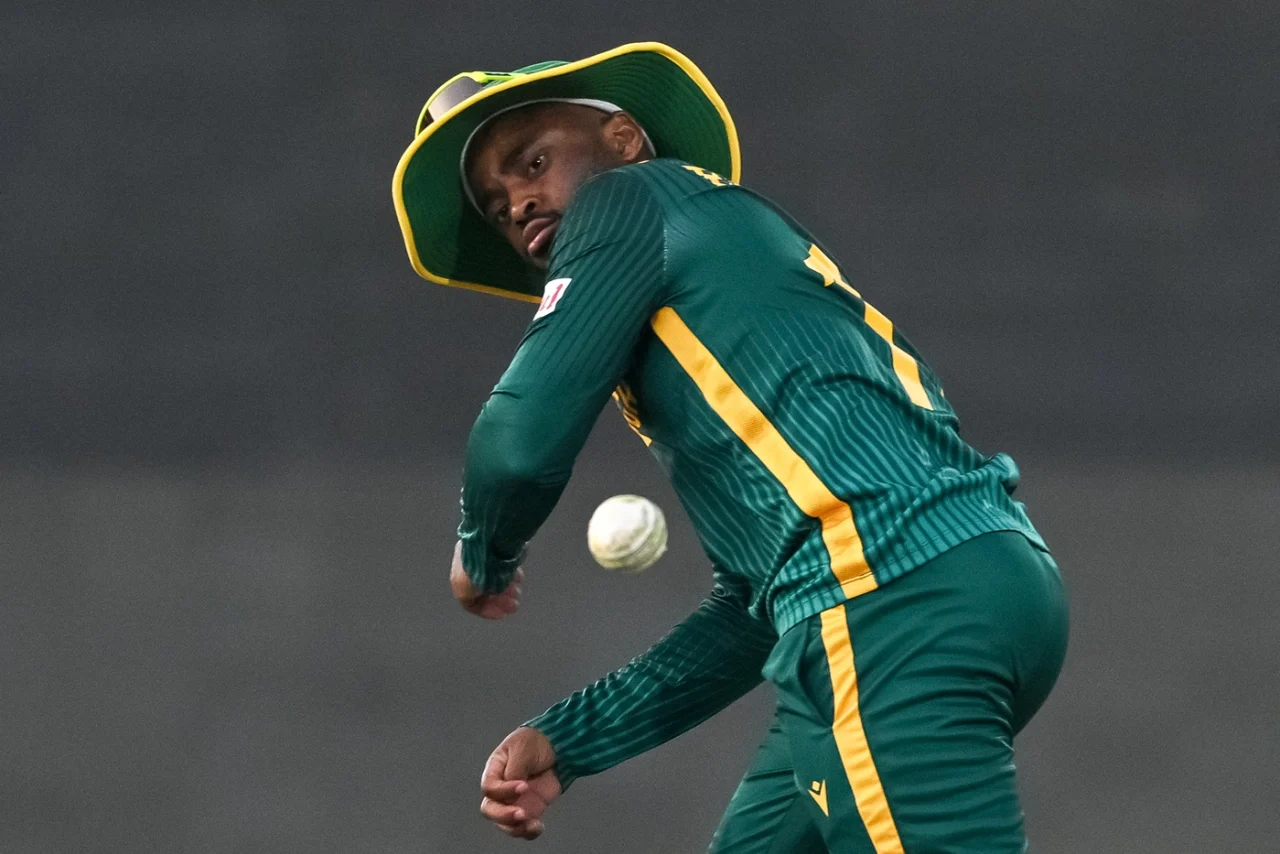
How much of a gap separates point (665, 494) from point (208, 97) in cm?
142

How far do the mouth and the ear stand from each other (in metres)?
0.12

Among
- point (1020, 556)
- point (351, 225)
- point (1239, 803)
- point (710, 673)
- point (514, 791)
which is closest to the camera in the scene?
point (1020, 556)

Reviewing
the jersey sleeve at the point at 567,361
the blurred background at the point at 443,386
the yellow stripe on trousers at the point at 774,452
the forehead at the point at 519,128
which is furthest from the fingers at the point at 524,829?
the blurred background at the point at 443,386

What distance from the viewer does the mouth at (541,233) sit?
1.63 metres

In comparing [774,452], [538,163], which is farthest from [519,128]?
[774,452]

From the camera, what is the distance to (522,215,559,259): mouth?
1626 millimetres

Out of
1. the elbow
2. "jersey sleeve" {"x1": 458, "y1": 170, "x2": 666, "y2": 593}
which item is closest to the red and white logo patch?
"jersey sleeve" {"x1": 458, "y1": 170, "x2": 666, "y2": 593}

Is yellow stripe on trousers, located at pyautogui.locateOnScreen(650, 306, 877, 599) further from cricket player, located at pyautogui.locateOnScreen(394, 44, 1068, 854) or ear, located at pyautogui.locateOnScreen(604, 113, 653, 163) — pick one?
ear, located at pyautogui.locateOnScreen(604, 113, 653, 163)

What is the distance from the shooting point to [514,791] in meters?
1.57

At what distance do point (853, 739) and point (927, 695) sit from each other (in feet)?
0.22

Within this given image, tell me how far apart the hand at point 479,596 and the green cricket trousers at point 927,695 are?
328 millimetres

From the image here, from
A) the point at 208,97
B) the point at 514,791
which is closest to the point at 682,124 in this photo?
the point at 514,791

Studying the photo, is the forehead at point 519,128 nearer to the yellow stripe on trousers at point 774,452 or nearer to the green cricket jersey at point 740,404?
the green cricket jersey at point 740,404

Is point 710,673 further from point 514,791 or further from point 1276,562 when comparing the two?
point 1276,562
